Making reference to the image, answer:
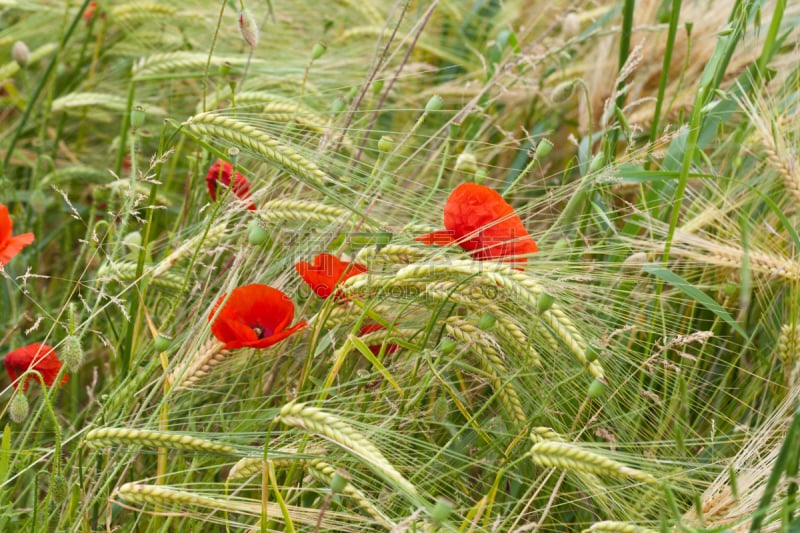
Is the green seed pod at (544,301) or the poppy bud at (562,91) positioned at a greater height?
the poppy bud at (562,91)

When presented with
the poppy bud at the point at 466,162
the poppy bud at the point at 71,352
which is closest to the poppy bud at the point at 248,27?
the poppy bud at the point at 466,162

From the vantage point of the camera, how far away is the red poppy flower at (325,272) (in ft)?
3.27

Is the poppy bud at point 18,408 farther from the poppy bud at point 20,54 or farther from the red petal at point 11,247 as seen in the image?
the poppy bud at point 20,54

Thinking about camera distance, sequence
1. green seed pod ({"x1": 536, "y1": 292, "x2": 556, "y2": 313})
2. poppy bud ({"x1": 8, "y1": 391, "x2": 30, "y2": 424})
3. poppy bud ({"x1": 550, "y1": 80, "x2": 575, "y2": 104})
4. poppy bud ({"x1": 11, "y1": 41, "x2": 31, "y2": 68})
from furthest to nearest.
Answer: poppy bud ({"x1": 11, "y1": 41, "x2": 31, "y2": 68}) → poppy bud ({"x1": 550, "y1": 80, "x2": 575, "y2": 104}) → poppy bud ({"x1": 8, "y1": 391, "x2": 30, "y2": 424}) → green seed pod ({"x1": 536, "y1": 292, "x2": 556, "y2": 313})

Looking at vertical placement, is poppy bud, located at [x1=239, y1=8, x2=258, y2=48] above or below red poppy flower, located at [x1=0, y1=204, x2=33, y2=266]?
above

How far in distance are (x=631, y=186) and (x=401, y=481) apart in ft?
3.08

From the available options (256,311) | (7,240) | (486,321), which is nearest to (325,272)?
(256,311)

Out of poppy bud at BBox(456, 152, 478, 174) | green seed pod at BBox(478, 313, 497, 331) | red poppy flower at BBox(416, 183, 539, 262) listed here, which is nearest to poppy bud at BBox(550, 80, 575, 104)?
poppy bud at BBox(456, 152, 478, 174)

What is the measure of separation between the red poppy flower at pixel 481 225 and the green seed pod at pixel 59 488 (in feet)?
1.52

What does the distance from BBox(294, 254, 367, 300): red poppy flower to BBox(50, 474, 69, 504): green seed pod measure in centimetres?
34

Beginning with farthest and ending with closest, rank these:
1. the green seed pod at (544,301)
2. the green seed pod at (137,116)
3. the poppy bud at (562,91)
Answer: the poppy bud at (562,91), the green seed pod at (137,116), the green seed pod at (544,301)

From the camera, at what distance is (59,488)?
93 centimetres

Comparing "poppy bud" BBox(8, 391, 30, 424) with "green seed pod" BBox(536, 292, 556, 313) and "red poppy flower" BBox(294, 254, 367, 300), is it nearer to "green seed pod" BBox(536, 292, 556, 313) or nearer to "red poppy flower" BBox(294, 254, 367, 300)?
"red poppy flower" BBox(294, 254, 367, 300)

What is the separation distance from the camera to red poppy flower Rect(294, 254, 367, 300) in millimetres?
997
